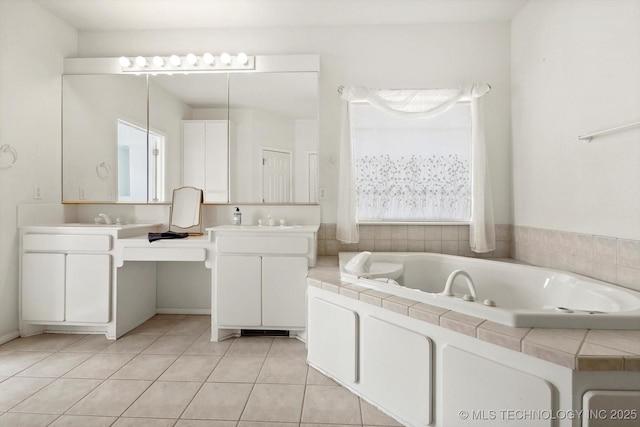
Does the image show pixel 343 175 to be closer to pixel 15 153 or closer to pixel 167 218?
pixel 167 218

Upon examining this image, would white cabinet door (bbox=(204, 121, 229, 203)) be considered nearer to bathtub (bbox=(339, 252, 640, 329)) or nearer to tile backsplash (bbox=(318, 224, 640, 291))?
tile backsplash (bbox=(318, 224, 640, 291))

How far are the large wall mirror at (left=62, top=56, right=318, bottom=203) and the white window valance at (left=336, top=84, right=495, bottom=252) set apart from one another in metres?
0.28

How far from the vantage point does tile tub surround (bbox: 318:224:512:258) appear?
2820mm

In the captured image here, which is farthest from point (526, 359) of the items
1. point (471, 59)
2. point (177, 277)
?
point (177, 277)

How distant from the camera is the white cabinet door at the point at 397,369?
1430 mm

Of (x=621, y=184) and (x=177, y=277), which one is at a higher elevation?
(x=621, y=184)

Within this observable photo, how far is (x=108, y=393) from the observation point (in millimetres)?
1790

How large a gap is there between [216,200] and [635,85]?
278cm

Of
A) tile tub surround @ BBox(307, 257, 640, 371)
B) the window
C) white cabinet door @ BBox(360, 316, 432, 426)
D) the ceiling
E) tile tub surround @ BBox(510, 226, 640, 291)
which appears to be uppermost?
the ceiling

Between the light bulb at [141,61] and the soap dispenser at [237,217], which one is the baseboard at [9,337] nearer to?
the soap dispenser at [237,217]

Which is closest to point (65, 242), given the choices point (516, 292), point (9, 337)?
point (9, 337)

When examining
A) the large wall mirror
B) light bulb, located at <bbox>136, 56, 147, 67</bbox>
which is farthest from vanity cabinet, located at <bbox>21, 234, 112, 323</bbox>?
light bulb, located at <bbox>136, 56, 147, 67</bbox>

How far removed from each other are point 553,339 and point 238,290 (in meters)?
1.91

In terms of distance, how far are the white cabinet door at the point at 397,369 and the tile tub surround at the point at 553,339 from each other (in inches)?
4.5
